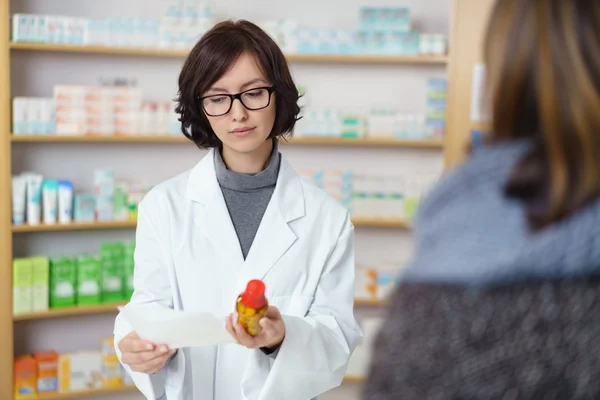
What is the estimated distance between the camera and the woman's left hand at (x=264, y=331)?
1.63 metres

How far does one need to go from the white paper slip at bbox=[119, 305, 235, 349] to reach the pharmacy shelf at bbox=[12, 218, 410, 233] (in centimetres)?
257

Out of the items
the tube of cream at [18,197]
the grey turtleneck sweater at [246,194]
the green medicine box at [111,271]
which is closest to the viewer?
the grey turtleneck sweater at [246,194]

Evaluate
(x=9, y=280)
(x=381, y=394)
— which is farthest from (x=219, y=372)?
(x=9, y=280)

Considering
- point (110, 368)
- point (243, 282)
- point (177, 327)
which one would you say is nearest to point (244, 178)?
point (243, 282)

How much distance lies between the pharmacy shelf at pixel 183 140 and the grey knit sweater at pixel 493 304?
129 inches

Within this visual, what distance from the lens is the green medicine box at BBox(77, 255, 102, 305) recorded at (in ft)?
13.6

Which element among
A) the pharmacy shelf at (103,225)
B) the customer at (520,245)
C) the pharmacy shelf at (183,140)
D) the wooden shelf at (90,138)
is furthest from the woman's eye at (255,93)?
the pharmacy shelf at (103,225)

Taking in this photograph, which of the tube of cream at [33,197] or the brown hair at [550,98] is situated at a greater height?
the brown hair at [550,98]

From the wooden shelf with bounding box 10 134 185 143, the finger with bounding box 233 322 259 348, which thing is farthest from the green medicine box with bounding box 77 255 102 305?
the finger with bounding box 233 322 259 348

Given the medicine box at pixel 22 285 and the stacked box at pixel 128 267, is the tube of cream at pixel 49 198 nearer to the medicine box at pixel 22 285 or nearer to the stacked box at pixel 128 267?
the medicine box at pixel 22 285

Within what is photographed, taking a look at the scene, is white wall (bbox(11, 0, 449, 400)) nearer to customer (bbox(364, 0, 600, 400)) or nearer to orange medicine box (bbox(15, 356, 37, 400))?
orange medicine box (bbox(15, 356, 37, 400))

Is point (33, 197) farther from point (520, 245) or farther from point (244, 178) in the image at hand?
point (520, 245)

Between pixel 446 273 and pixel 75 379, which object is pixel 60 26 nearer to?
pixel 75 379

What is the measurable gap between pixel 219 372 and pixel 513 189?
1.33m
